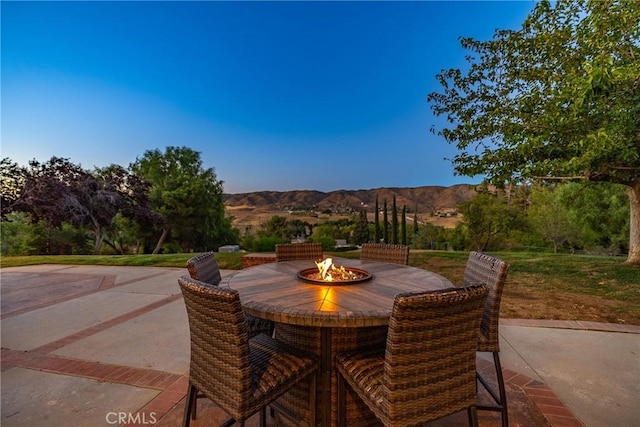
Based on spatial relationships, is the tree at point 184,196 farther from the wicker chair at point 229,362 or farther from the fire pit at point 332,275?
the wicker chair at point 229,362

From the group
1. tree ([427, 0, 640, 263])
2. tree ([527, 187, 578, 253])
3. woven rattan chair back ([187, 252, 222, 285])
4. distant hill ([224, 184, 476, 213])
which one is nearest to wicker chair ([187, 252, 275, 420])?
woven rattan chair back ([187, 252, 222, 285])

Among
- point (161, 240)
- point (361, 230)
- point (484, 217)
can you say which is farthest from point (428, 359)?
point (361, 230)

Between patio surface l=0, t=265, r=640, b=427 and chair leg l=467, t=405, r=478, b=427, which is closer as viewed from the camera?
chair leg l=467, t=405, r=478, b=427

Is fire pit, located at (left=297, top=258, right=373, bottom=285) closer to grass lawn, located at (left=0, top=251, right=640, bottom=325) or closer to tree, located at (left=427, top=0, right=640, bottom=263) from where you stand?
grass lawn, located at (left=0, top=251, right=640, bottom=325)

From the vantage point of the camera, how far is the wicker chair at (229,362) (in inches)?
46.7

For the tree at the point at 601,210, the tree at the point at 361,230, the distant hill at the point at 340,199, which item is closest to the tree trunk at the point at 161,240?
the distant hill at the point at 340,199

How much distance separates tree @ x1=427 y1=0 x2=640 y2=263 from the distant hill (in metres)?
12.6

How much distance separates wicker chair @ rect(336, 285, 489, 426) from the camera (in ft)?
3.50

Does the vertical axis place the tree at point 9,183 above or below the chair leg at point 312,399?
above

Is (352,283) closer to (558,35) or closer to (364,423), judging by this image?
(364,423)

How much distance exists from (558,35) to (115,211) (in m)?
14.5

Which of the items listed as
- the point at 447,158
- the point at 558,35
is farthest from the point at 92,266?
the point at 558,35

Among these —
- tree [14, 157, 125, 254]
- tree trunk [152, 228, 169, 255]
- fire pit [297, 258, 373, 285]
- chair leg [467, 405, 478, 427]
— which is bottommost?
tree trunk [152, 228, 169, 255]

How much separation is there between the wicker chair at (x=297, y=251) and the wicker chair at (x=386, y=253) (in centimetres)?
53
